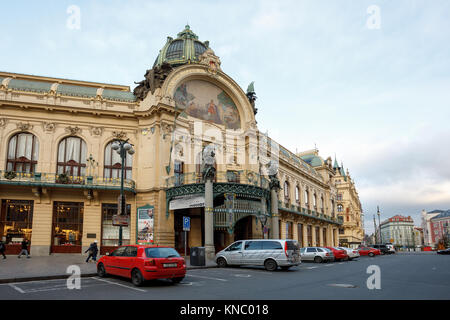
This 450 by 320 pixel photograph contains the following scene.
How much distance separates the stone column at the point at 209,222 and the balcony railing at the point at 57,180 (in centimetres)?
642

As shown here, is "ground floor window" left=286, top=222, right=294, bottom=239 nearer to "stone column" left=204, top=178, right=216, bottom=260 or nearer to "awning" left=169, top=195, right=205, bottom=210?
"awning" left=169, top=195, right=205, bottom=210

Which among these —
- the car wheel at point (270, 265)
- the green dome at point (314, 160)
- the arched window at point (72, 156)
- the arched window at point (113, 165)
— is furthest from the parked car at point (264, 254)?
the green dome at point (314, 160)

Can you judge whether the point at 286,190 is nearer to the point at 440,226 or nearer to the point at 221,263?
the point at 221,263

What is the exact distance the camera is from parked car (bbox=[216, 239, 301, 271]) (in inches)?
722

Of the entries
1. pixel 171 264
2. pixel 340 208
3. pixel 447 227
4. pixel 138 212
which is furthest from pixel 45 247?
pixel 447 227

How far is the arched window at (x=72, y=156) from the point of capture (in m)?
27.5

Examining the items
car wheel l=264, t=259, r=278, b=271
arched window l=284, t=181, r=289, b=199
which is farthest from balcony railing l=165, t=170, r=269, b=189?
arched window l=284, t=181, r=289, b=199

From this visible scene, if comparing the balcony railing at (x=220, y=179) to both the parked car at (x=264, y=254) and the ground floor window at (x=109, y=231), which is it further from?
the parked car at (x=264, y=254)

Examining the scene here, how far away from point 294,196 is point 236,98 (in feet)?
66.3

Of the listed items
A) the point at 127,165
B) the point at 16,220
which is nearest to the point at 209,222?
the point at 127,165

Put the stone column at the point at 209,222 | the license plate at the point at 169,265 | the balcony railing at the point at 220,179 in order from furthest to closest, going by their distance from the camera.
→ the balcony railing at the point at 220,179, the stone column at the point at 209,222, the license plate at the point at 169,265

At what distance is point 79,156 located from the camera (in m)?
28.1

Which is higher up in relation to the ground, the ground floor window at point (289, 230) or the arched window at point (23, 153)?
the arched window at point (23, 153)

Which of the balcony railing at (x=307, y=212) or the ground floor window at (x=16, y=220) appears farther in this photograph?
the balcony railing at (x=307, y=212)
